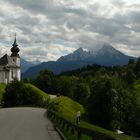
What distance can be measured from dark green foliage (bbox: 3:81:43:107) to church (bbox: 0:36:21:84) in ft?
178

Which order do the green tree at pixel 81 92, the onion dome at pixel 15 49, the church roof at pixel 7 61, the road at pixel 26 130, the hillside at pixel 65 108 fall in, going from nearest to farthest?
the road at pixel 26 130 → the hillside at pixel 65 108 → the green tree at pixel 81 92 → the church roof at pixel 7 61 → the onion dome at pixel 15 49

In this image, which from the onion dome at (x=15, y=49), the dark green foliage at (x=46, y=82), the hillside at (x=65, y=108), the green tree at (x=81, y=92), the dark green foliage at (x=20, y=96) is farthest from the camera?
the onion dome at (x=15, y=49)

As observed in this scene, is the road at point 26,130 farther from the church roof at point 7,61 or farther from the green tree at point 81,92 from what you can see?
the church roof at point 7,61

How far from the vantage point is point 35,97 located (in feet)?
377

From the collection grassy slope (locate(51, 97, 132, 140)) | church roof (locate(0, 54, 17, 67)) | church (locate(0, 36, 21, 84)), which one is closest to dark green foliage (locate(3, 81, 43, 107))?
grassy slope (locate(51, 97, 132, 140))

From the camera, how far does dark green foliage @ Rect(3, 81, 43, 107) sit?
367 ft

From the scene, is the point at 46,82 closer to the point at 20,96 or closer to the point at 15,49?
the point at 15,49

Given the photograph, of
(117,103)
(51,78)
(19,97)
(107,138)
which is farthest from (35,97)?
(107,138)

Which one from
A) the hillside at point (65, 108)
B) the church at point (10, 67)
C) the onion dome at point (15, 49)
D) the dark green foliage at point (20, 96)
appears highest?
the onion dome at point (15, 49)

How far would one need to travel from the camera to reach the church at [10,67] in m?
170

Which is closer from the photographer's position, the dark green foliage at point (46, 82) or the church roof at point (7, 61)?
the church roof at point (7, 61)

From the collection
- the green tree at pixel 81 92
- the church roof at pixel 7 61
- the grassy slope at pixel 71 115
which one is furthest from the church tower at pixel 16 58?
the grassy slope at pixel 71 115

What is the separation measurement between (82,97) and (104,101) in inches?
3238

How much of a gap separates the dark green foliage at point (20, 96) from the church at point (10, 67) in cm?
5425
